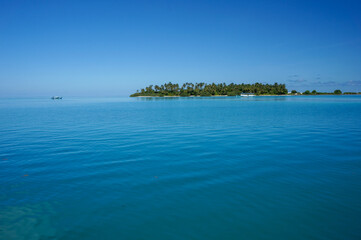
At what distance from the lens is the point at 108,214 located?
7.90m

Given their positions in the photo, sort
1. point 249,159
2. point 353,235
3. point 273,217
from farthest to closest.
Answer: point 249,159 → point 273,217 → point 353,235

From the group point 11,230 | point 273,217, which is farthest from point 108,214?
point 273,217

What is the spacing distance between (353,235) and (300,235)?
1.69 metres

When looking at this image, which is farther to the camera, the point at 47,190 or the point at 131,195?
the point at 47,190

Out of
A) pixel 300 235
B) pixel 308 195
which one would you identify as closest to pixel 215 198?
pixel 300 235

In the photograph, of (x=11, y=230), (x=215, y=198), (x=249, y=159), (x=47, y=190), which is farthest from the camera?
(x=249, y=159)

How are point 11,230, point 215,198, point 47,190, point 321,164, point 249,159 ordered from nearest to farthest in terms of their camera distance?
point 11,230 < point 215,198 < point 47,190 < point 321,164 < point 249,159

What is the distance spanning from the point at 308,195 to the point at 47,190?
40.9 ft

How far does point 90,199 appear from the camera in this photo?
906 centimetres

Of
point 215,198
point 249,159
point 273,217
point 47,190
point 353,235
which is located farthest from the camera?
point 249,159

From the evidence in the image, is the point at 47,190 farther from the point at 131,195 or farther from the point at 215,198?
the point at 215,198

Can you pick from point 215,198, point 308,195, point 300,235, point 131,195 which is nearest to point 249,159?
point 308,195

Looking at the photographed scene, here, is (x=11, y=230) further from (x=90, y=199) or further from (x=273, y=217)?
(x=273, y=217)

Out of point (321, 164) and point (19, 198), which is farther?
point (321, 164)
